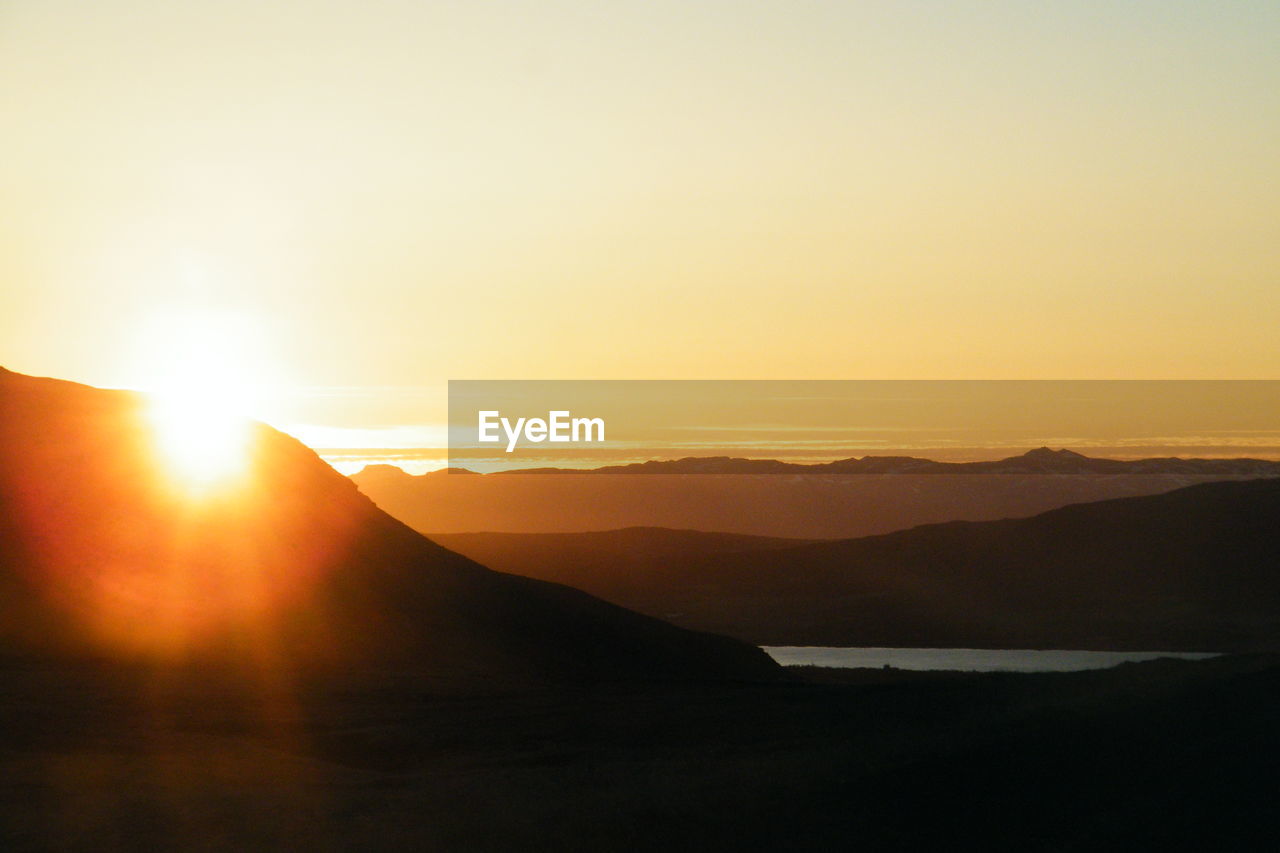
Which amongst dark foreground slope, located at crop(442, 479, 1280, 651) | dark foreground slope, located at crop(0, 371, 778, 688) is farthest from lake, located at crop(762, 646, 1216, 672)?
dark foreground slope, located at crop(0, 371, 778, 688)

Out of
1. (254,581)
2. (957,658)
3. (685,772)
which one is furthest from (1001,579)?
(685,772)

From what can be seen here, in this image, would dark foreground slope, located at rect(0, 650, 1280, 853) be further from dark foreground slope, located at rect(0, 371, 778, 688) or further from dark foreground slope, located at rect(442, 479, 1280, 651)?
dark foreground slope, located at rect(442, 479, 1280, 651)

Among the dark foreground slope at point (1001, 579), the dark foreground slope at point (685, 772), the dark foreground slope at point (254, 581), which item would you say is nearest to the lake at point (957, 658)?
the dark foreground slope at point (1001, 579)

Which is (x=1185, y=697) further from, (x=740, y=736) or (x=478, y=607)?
(x=478, y=607)

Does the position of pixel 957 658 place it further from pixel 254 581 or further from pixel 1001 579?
pixel 254 581

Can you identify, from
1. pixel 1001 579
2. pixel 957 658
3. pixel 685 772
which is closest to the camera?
pixel 685 772

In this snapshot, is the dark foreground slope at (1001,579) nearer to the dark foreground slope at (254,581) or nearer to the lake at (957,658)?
the lake at (957,658)

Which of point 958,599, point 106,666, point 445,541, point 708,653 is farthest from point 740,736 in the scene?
point 445,541
